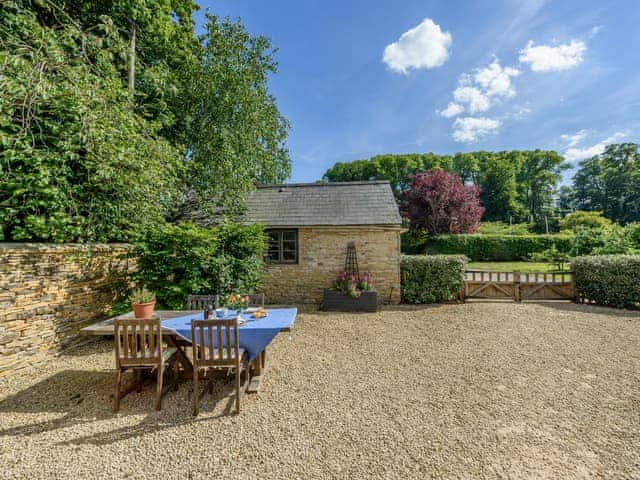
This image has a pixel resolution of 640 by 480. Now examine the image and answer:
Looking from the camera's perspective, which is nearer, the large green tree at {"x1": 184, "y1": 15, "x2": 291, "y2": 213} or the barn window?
the large green tree at {"x1": 184, "y1": 15, "x2": 291, "y2": 213}

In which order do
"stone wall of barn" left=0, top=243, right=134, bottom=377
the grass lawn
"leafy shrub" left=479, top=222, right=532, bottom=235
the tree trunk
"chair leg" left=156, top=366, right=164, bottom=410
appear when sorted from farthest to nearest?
"leafy shrub" left=479, top=222, right=532, bottom=235
the grass lawn
the tree trunk
"stone wall of barn" left=0, top=243, right=134, bottom=377
"chair leg" left=156, top=366, right=164, bottom=410

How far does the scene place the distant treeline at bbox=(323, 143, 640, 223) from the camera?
3931cm

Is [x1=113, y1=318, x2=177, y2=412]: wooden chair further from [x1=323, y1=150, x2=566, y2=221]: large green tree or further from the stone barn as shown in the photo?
[x1=323, y1=150, x2=566, y2=221]: large green tree

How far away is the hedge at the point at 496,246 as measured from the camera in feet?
63.3

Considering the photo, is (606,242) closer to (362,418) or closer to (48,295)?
(362,418)

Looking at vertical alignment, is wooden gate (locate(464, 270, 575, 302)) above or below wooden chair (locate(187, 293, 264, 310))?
below

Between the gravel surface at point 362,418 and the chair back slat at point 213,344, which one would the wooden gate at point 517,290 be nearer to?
the gravel surface at point 362,418

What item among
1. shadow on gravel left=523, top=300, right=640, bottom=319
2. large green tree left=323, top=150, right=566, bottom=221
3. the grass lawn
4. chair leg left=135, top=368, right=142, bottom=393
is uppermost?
large green tree left=323, top=150, right=566, bottom=221

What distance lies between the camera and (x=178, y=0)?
10.4 metres

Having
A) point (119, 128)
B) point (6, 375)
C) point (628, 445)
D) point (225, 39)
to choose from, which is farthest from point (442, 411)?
point (225, 39)

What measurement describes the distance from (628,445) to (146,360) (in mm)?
5402

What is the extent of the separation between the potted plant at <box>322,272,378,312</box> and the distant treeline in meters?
32.2

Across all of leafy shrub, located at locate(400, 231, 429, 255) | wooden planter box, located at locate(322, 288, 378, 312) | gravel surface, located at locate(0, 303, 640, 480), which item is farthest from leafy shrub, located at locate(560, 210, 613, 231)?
wooden planter box, located at locate(322, 288, 378, 312)

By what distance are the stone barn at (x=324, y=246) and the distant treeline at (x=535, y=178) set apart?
1217 inches
